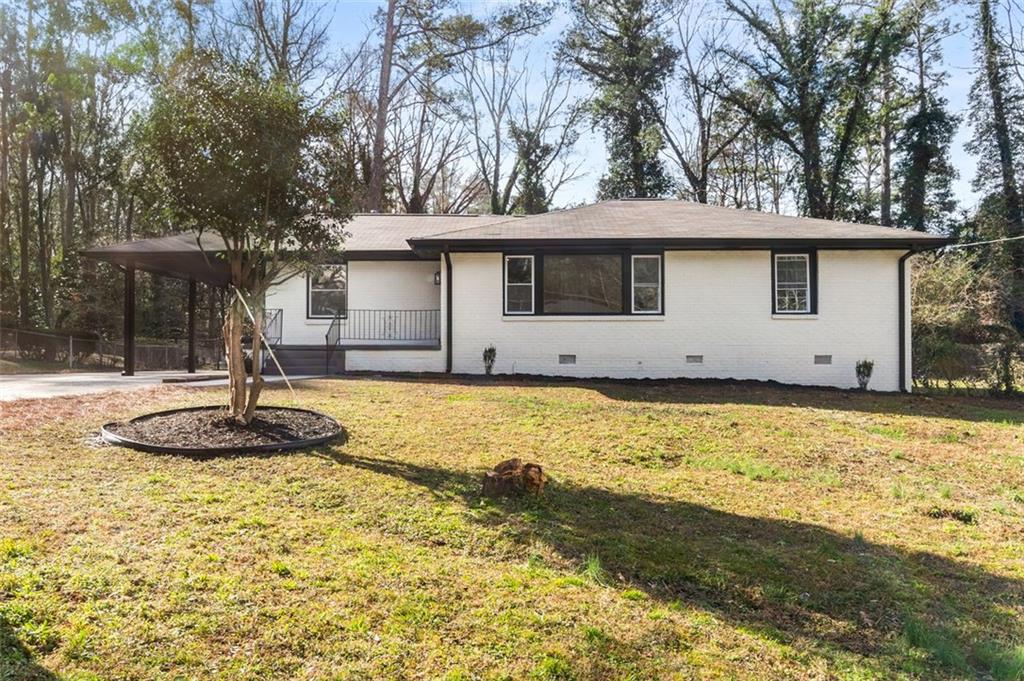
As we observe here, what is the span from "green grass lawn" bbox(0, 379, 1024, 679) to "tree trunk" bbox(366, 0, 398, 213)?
56.2 ft

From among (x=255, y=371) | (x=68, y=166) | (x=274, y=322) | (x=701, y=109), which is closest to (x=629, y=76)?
(x=701, y=109)

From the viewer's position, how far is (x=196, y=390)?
359 inches

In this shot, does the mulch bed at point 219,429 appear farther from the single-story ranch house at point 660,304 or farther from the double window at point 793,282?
the double window at point 793,282

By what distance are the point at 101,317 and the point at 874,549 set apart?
74.7ft

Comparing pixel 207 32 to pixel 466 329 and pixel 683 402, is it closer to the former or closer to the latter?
pixel 466 329

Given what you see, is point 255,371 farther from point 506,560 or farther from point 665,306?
point 665,306

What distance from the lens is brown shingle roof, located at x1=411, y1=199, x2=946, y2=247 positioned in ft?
37.4

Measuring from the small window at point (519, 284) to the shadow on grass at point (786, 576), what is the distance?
7.46 metres

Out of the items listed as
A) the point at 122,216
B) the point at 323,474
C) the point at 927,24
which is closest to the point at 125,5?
the point at 323,474

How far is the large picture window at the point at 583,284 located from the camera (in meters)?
12.0

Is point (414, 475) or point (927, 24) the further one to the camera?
point (927, 24)

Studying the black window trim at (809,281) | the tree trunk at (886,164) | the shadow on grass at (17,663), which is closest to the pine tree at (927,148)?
the tree trunk at (886,164)

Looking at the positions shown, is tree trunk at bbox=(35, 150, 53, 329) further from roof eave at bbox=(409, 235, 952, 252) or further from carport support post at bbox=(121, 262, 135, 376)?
roof eave at bbox=(409, 235, 952, 252)

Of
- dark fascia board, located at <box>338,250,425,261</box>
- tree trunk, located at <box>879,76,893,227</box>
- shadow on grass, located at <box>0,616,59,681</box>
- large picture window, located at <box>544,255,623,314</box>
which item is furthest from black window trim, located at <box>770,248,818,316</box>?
tree trunk, located at <box>879,76,893,227</box>
